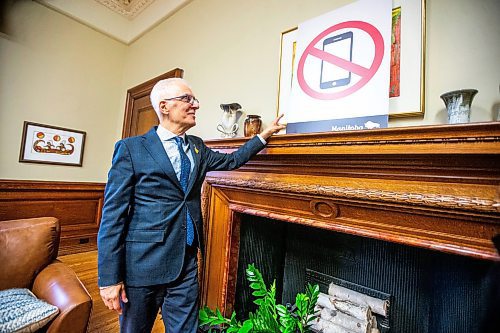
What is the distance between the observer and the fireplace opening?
110cm

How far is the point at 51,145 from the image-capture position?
127 inches

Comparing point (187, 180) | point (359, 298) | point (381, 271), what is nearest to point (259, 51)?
point (187, 180)

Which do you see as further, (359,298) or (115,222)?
(359,298)

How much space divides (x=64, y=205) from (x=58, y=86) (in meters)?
1.55

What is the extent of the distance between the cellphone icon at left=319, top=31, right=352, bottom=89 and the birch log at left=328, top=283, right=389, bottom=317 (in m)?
1.15

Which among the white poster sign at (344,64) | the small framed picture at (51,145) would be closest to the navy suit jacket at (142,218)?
the white poster sign at (344,64)

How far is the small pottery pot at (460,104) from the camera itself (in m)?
0.96

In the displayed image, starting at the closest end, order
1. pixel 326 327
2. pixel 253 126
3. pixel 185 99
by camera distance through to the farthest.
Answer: pixel 185 99 < pixel 326 327 < pixel 253 126

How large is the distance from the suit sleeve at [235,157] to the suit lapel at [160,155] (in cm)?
25

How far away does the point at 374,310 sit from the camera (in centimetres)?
133

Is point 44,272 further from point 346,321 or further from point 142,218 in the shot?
point 346,321

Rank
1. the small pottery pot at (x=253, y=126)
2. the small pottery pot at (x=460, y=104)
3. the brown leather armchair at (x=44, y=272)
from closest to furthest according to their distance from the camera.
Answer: the small pottery pot at (x=460, y=104) → the brown leather armchair at (x=44, y=272) → the small pottery pot at (x=253, y=126)

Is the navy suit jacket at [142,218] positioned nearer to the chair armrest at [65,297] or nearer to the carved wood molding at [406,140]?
the chair armrest at [65,297]

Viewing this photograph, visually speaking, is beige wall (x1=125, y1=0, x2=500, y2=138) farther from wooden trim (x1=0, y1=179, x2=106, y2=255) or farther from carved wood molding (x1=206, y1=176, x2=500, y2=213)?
wooden trim (x1=0, y1=179, x2=106, y2=255)
